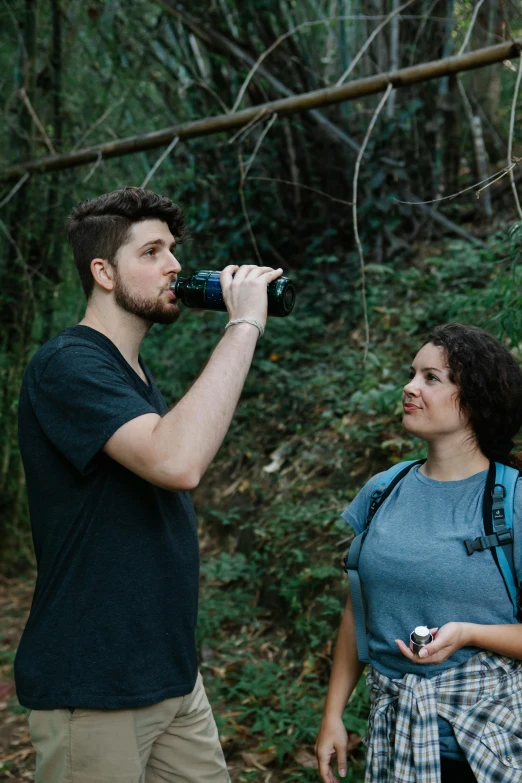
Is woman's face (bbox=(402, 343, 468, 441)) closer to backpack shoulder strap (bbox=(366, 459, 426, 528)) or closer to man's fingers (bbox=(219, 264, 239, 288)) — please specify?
backpack shoulder strap (bbox=(366, 459, 426, 528))

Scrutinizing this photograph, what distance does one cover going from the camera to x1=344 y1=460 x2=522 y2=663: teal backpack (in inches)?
71.7

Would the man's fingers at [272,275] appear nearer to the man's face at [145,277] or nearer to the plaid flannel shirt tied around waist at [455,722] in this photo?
the man's face at [145,277]

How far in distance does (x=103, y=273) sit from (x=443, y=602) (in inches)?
49.6

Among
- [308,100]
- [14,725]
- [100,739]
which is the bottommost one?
[14,725]

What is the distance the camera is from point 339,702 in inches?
82.0

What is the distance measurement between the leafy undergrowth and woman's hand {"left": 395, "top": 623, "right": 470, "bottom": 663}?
4.22ft

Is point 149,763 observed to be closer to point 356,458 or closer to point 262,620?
point 262,620

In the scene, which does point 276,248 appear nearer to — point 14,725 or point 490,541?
point 14,725

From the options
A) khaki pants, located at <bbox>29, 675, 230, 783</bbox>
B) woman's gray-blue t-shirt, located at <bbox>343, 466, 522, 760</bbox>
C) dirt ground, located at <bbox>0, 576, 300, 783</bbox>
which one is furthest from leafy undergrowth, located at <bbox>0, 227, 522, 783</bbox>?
khaki pants, located at <bbox>29, 675, 230, 783</bbox>

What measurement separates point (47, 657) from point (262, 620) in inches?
127

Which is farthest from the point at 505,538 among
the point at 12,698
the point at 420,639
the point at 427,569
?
the point at 12,698

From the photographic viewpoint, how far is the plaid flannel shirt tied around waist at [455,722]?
1.71 meters

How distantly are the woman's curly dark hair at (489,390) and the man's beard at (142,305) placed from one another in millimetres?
800

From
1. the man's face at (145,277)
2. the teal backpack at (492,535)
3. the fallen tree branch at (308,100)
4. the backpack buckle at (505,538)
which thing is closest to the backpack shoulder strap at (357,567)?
the teal backpack at (492,535)
